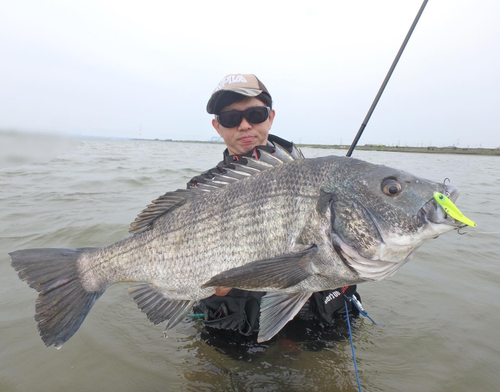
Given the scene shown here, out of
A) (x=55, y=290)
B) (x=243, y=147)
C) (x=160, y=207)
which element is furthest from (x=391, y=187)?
(x=55, y=290)

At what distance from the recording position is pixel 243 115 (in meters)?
3.44

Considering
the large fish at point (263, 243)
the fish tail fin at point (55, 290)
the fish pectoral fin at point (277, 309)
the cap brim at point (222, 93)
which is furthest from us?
the cap brim at point (222, 93)

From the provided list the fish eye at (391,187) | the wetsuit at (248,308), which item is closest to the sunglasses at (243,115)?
the wetsuit at (248,308)

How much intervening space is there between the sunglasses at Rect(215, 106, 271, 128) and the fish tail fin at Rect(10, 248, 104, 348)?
79.7 inches

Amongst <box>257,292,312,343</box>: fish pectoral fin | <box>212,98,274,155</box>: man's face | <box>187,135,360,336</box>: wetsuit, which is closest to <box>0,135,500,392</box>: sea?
<box>187,135,360,336</box>: wetsuit

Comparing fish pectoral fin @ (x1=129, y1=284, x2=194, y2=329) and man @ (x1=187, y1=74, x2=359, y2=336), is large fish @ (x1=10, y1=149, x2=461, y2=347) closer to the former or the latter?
fish pectoral fin @ (x1=129, y1=284, x2=194, y2=329)

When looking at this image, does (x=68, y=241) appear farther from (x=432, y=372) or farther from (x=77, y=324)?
(x=432, y=372)

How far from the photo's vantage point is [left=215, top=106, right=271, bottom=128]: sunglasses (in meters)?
3.41

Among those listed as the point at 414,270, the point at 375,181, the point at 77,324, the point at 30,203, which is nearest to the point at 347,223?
the point at 375,181

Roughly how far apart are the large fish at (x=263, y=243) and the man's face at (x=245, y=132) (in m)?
1.20

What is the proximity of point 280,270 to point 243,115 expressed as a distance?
210 cm

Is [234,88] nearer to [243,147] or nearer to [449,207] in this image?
[243,147]

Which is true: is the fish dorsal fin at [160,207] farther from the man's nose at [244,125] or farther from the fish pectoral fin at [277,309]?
the man's nose at [244,125]

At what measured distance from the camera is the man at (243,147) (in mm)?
2910
